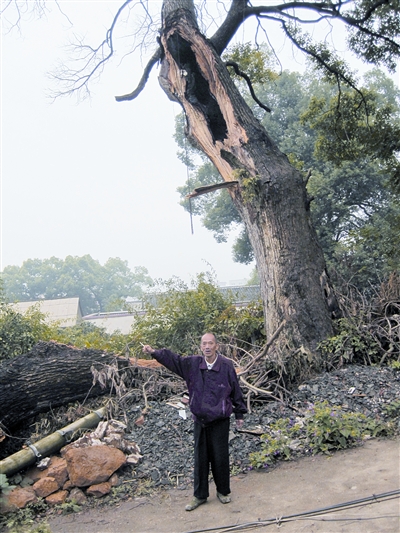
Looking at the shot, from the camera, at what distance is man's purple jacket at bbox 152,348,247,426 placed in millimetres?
4430

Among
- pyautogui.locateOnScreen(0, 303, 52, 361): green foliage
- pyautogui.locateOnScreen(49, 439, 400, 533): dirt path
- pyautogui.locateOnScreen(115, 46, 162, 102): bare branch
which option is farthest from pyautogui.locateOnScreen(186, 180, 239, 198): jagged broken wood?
pyautogui.locateOnScreen(49, 439, 400, 533): dirt path

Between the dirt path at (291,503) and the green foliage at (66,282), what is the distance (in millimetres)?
49452

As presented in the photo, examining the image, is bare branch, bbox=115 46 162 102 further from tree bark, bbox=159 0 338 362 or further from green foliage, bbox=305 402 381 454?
green foliage, bbox=305 402 381 454

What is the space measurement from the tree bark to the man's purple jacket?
10.5ft

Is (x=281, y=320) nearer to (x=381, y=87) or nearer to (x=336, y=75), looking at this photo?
(x=336, y=75)

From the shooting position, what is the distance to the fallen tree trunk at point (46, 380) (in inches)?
262

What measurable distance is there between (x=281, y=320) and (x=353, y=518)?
4602 millimetres

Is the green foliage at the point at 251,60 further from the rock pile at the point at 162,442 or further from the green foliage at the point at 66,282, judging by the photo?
the green foliage at the point at 66,282

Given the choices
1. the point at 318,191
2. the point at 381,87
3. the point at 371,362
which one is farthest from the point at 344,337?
the point at 381,87

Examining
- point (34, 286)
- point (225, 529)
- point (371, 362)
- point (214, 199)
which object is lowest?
point (225, 529)

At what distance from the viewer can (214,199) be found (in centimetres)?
3325

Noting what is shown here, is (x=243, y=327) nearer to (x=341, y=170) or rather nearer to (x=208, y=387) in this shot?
(x=208, y=387)

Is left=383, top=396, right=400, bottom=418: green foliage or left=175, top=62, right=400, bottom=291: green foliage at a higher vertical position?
left=175, top=62, right=400, bottom=291: green foliage

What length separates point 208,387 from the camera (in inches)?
177
